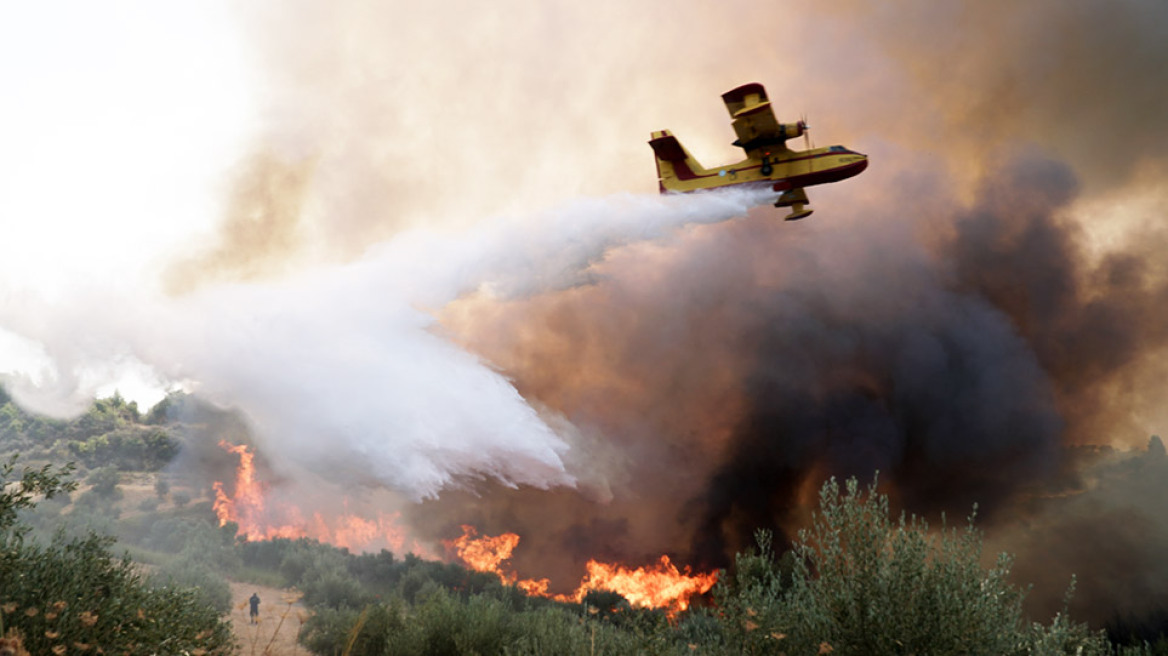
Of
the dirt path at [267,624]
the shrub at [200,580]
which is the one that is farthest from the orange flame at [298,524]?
the dirt path at [267,624]

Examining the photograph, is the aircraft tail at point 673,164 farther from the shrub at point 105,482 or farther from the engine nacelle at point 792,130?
the shrub at point 105,482

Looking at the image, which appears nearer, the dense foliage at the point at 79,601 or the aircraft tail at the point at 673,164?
the dense foliage at the point at 79,601

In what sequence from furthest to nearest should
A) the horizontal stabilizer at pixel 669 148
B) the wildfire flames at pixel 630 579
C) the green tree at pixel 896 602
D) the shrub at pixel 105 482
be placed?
the shrub at pixel 105 482, the wildfire flames at pixel 630 579, the horizontal stabilizer at pixel 669 148, the green tree at pixel 896 602

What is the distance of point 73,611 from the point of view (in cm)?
857

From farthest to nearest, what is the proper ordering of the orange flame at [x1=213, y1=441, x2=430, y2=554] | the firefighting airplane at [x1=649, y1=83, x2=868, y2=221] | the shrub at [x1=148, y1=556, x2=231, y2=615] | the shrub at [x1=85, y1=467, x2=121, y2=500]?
the shrub at [x1=85, y1=467, x2=121, y2=500] → the orange flame at [x1=213, y1=441, x2=430, y2=554] → the shrub at [x1=148, y1=556, x2=231, y2=615] → the firefighting airplane at [x1=649, y1=83, x2=868, y2=221]

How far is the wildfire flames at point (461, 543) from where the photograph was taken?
119 ft

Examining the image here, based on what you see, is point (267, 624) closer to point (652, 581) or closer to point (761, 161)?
point (652, 581)

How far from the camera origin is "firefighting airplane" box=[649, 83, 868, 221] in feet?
62.8

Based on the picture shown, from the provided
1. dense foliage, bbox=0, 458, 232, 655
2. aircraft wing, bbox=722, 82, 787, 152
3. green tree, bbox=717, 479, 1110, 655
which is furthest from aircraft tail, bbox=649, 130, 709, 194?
dense foliage, bbox=0, 458, 232, 655

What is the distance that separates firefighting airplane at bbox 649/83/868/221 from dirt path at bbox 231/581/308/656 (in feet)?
65.2

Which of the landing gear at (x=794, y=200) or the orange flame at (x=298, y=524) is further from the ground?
the landing gear at (x=794, y=200)

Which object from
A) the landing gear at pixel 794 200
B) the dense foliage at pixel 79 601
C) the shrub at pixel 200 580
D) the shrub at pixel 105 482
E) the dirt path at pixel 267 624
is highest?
the landing gear at pixel 794 200

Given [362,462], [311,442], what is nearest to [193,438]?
[311,442]

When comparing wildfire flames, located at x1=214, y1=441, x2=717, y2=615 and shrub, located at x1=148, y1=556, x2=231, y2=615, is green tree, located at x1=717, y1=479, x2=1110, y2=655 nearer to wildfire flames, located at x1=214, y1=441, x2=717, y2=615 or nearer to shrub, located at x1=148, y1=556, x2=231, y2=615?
shrub, located at x1=148, y1=556, x2=231, y2=615
